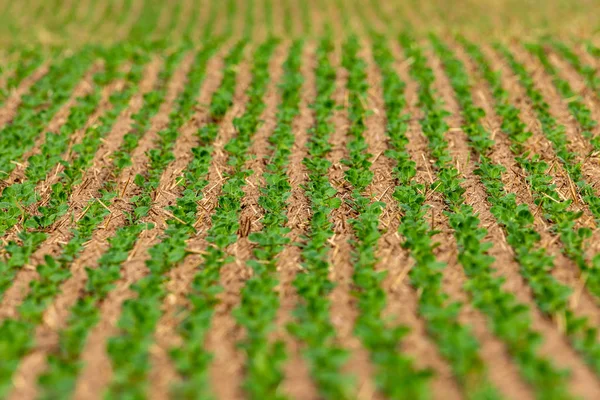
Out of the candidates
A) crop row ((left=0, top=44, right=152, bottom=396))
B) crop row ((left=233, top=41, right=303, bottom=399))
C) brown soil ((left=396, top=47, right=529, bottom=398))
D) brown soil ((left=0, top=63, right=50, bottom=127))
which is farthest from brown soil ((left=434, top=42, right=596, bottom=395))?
brown soil ((left=0, top=63, right=50, bottom=127))

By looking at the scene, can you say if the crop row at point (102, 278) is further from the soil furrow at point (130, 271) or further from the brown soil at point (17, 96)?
the brown soil at point (17, 96)

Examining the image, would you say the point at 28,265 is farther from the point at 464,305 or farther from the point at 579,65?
the point at 579,65

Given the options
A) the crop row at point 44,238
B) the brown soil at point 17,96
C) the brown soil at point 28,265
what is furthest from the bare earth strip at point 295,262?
the brown soil at point 17,96

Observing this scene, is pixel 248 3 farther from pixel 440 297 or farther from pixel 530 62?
pixel 440 297

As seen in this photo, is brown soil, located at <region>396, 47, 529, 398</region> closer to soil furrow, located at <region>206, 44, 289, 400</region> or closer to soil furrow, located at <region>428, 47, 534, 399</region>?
soil furrow, located at <region>428, 47, 534, 399</region>

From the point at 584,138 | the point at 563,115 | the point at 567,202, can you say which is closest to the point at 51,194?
the point at 567,202
